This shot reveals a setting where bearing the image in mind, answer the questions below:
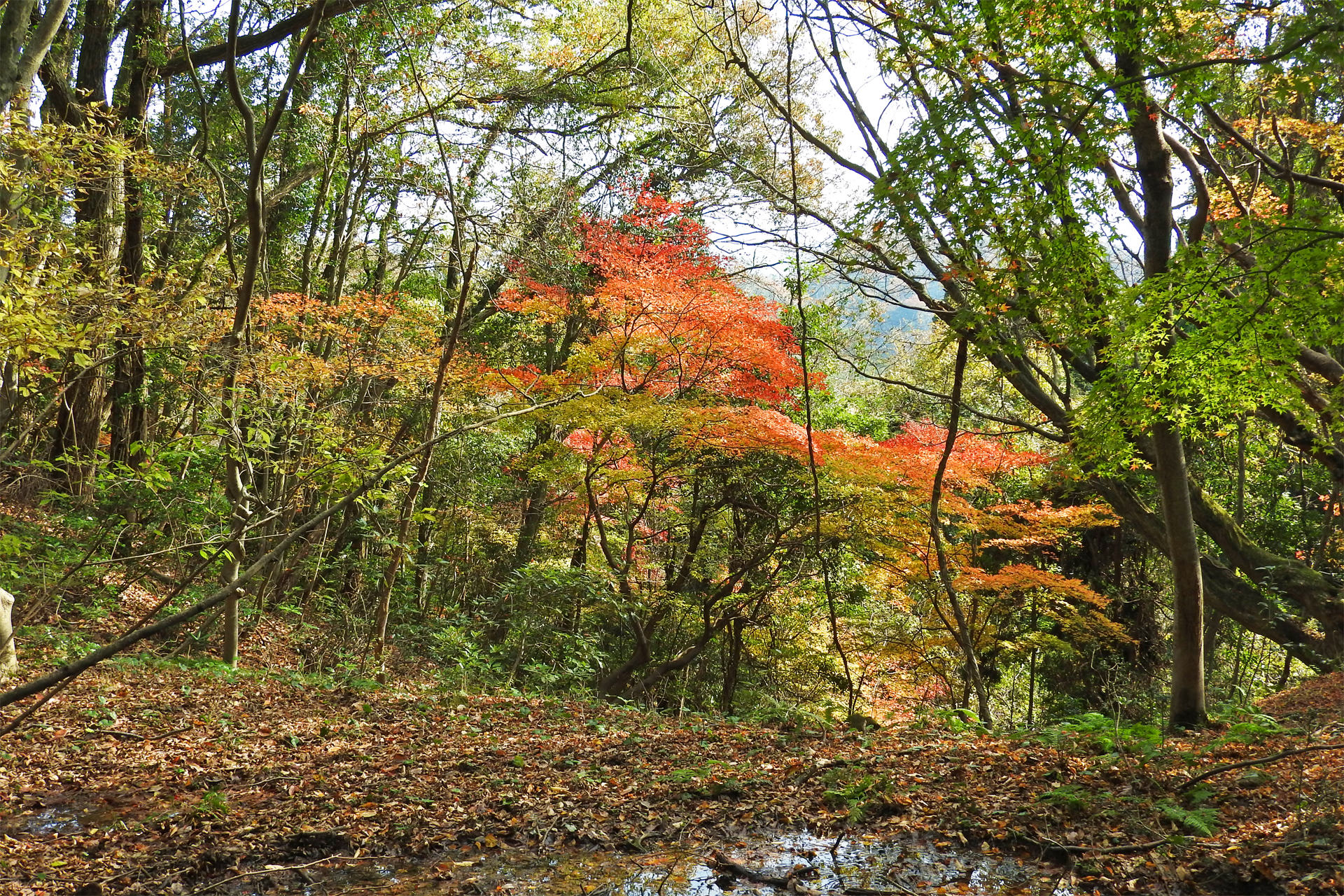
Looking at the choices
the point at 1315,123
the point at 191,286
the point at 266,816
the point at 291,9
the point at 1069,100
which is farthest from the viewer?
the point at 291,9

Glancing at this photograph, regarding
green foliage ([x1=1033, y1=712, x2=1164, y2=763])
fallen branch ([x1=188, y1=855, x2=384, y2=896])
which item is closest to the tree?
green foliage ([x1=1033, y1=712, x2=1164, y2=763])

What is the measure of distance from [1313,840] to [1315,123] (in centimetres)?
700

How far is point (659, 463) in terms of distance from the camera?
9.65 meters

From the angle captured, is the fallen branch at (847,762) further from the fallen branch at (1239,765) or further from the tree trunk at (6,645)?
the tree trunk at (6,645)

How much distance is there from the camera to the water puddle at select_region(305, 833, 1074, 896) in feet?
11.2

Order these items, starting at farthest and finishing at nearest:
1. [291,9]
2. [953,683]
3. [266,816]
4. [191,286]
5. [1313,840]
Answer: [953,683] → [291,9] → [191,286] → [266,816] → [1313,840]

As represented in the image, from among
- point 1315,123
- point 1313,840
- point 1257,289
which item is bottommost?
point 1313,840

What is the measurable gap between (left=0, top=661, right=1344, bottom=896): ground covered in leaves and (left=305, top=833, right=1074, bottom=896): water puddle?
11cm

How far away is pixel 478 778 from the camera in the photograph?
16.6ft

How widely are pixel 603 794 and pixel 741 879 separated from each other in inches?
55.8

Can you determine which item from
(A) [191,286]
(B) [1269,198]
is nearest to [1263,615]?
(B) [1269,198]

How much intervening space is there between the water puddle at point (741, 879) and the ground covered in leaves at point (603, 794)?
0.11 meters

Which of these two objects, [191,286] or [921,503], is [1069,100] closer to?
[921,503]

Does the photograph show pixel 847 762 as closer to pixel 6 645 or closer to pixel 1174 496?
pixel 1174 496
